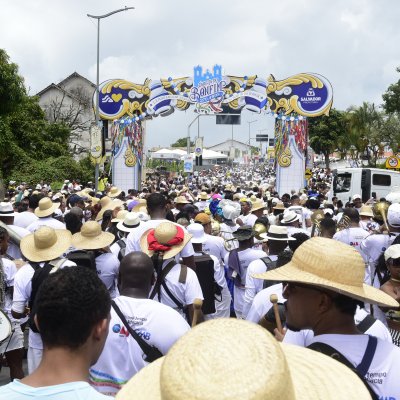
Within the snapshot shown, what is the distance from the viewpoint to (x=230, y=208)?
9062 mm

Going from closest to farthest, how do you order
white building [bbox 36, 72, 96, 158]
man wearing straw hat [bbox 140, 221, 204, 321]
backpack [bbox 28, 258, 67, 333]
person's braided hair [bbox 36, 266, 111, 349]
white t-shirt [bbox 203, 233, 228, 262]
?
person's braided hair [bbox 36, 266, 111, 349] → man wearing straw hat [bbox 140, 221, 204, 321] → backpack [bbox 28, 258, 67, 333] → white t-shirt [bbox 203, 233, 228, 262] → white building [bbox 36, 72, 96, 158]

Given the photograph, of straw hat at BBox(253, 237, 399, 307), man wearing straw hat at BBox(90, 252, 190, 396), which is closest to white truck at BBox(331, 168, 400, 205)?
man wearing straw hat at BBox(90, 252, 190, 396)

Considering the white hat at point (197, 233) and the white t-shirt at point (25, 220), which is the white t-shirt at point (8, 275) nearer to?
the white hat at point (197, 233)

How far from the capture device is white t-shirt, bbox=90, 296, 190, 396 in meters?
3.10

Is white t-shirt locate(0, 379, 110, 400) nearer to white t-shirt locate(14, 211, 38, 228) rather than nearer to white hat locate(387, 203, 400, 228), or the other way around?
white hat locate(387, 203, 400, 228)

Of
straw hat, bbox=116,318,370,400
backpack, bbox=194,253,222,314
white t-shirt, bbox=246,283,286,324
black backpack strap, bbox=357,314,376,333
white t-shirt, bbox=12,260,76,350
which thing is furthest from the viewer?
backpack, bbox=194,253,222,314

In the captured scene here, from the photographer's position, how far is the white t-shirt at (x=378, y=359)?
7.19ft

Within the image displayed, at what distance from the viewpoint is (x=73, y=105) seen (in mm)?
54594

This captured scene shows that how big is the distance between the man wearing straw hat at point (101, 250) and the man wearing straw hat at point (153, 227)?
21 centimetres

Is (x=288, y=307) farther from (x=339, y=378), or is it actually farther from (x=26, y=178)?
(x=26, y=178)

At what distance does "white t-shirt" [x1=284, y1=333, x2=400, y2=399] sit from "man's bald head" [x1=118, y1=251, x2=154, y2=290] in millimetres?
1441

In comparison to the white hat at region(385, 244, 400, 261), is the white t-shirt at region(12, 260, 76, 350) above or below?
below

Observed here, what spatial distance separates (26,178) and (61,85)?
101ft

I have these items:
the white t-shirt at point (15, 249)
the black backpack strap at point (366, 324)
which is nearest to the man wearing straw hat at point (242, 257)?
the white t-shirt at point (15, 249)
